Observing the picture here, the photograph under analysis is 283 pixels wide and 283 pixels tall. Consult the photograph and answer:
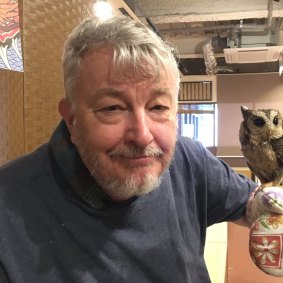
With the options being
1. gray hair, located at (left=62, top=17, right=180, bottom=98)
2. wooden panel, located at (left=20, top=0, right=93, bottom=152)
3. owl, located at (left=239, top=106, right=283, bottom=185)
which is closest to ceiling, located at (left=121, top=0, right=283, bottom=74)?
wooden panel, located at (left=20, top=0, right=93, bottom=152)

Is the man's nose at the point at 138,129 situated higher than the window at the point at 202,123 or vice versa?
the man's nose at the point at 138,129

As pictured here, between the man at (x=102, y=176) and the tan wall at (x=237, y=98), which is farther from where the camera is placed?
the tan wall at (x=237, y=98)

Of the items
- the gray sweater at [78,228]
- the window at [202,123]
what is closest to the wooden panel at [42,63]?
the gray sweater at [78,228]

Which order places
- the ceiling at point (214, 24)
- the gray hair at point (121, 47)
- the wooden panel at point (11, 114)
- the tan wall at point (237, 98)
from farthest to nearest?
1. the tan wall at point (237, 98)
2. the ceiling at point (214, 24)
3. the wooden panel at point (11, 114)
4. the gray hair at point (121, 47)

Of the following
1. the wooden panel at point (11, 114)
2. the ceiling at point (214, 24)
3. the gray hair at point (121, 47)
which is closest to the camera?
the gray hair at point (121, 47)

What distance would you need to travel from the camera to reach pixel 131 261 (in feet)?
2.80

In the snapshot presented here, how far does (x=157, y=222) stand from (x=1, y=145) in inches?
16.8

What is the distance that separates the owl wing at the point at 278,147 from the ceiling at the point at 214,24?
742 millimetres

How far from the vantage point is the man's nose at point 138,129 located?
0.75 m

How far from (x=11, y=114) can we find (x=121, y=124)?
14.2 inches

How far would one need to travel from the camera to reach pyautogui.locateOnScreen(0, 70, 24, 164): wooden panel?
0.95 m

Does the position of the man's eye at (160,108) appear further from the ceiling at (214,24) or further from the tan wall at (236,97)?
the tan wall at (236,97)

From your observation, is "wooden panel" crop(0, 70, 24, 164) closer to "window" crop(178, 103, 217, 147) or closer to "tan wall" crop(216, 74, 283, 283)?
"window" crop(178, 103, 217, 147)

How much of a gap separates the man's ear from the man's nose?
136 mm
